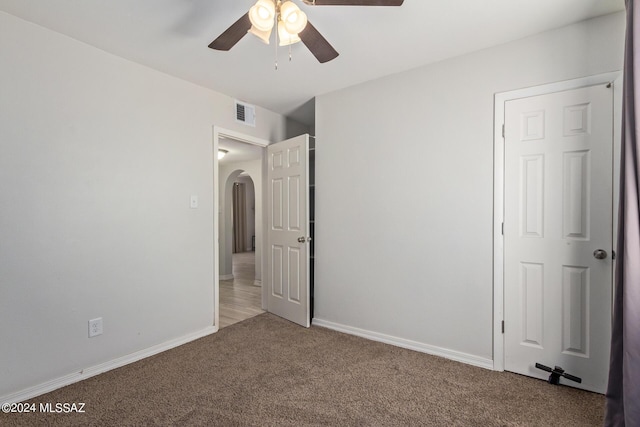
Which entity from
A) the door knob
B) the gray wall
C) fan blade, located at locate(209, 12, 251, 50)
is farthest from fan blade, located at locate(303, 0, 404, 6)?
the door knob

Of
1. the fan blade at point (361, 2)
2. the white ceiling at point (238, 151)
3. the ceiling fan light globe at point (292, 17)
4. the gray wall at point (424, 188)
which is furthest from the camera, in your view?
the white ceiling at point (238, 151)

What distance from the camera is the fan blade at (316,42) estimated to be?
5.42ft

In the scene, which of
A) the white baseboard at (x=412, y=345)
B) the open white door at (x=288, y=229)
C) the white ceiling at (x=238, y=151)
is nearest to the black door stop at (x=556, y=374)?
the white baseboard at (x=412, y=345)

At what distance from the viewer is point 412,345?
8.68 feet

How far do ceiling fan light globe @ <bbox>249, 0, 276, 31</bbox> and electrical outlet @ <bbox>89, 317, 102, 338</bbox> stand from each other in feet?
7.52

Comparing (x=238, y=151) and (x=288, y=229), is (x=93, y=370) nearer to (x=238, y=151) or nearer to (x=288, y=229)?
(x=288, y=229)

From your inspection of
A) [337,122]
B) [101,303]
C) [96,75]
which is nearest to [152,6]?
[96,75]

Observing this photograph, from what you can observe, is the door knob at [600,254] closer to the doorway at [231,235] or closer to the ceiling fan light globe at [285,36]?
the ceiling fan light globe at [285,36]

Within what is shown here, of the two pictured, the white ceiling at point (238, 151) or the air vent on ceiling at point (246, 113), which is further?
the white ceiling at point (238, 151)

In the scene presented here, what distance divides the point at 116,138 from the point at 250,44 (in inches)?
49.6

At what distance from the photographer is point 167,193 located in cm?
271

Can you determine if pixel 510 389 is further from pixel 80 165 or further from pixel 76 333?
pixel 80 165

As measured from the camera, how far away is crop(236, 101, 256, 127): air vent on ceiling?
330cm

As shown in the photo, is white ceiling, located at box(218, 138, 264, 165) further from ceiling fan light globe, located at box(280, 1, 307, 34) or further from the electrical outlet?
ceiling fan light globe, located at box(280, 1, 307, 34)
